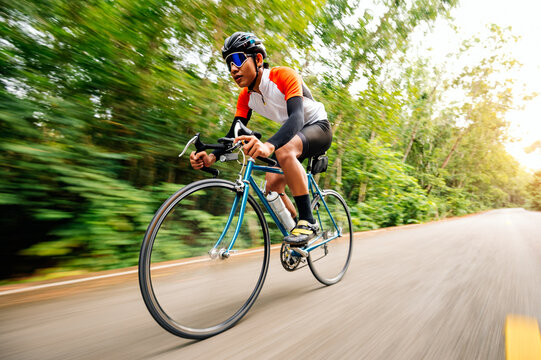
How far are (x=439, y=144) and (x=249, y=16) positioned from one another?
65.1 feet

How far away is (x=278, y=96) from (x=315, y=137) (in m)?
0.48

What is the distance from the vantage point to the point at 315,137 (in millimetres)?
2672

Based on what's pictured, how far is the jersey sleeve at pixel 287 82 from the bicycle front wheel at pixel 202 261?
0.83 metres

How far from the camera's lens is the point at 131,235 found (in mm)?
3535

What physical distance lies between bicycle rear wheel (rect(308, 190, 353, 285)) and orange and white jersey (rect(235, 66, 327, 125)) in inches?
38.1

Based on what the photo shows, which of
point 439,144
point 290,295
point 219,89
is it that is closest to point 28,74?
point 219,89

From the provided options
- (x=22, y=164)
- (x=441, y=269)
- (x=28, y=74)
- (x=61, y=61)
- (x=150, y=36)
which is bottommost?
(x=441, y=269)

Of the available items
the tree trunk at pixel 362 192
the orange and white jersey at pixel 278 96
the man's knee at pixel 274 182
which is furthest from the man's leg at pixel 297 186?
the tree trunk at pixel 362 192

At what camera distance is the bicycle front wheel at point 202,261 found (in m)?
1.72

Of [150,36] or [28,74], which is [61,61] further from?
[150,36]

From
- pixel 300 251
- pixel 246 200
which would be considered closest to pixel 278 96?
pixel 246 200

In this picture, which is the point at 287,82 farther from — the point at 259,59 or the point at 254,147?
the point at 254,147

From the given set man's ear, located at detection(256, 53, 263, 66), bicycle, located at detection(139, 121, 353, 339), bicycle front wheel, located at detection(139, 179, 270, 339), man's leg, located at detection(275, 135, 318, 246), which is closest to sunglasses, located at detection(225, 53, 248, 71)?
man's ear, located at detection(256, 53, 263, 66)

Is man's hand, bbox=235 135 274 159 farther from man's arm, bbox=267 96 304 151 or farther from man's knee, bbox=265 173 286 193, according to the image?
man's knee, bbox=265 173 286 193
